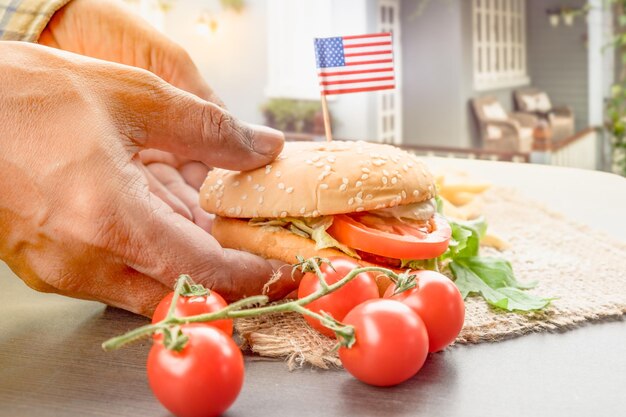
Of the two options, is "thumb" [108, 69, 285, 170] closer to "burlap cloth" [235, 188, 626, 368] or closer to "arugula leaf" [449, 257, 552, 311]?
"burlap cloth" [235, 188, 626, 368]

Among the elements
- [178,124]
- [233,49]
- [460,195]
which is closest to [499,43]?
[233,49]

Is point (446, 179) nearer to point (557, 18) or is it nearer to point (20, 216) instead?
point (20, 216)

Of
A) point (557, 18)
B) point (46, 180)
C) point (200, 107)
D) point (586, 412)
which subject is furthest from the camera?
point (557, 18)

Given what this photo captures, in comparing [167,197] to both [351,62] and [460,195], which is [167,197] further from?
[460,195]

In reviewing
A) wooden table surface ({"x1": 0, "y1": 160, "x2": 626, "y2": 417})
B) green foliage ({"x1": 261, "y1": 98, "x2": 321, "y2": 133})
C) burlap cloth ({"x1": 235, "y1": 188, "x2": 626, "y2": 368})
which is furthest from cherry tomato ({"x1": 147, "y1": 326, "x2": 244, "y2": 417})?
green foliage ({"x1": 261, "y1": 98, "x2": 321, "y2": 133})

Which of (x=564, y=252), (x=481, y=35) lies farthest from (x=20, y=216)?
(x=481, y=35)

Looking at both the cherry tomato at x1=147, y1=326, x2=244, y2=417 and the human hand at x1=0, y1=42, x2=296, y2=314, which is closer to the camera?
the cherry tomato at x1=147, y1=326, x2=244, y2=417

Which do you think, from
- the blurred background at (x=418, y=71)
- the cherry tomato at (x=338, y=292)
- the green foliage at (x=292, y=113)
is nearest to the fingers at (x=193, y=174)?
the cherry tomato at (x=338, y=292)
